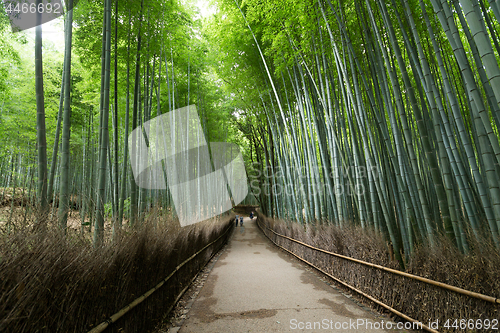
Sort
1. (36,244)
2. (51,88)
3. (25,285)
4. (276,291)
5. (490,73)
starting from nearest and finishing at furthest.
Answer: (25,285) → (36,244) → (490,73) → (276,291) → (51,88)

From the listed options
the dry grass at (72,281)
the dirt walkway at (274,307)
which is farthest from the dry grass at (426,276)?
the dry grass at (72,281)

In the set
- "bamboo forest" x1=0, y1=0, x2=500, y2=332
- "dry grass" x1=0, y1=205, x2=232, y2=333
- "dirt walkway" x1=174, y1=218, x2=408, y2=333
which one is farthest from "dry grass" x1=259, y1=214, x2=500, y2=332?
"dry grass" x1=0, y1=205, x2=232, y2=333

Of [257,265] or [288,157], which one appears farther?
[288,157]

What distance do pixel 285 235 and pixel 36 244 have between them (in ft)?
20.4

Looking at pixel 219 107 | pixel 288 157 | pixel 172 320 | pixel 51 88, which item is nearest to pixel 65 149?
pixel 172 320

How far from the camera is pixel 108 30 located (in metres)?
2.39

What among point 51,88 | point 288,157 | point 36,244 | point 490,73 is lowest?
point 36,244

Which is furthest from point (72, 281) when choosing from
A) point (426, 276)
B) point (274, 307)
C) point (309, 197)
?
point (309, 197)

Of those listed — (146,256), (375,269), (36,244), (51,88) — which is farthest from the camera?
(51,88)

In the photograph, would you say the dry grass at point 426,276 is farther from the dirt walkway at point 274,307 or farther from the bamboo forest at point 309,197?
the dirt walkway at point 274,307

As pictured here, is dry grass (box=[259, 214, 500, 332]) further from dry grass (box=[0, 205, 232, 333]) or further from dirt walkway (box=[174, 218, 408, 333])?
dry grass (box=[0, 205, 232, 333])

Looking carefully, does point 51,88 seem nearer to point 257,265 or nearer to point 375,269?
point 257,265

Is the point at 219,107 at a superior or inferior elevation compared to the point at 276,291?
superior

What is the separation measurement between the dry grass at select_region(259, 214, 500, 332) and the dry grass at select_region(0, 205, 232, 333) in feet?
7.20
